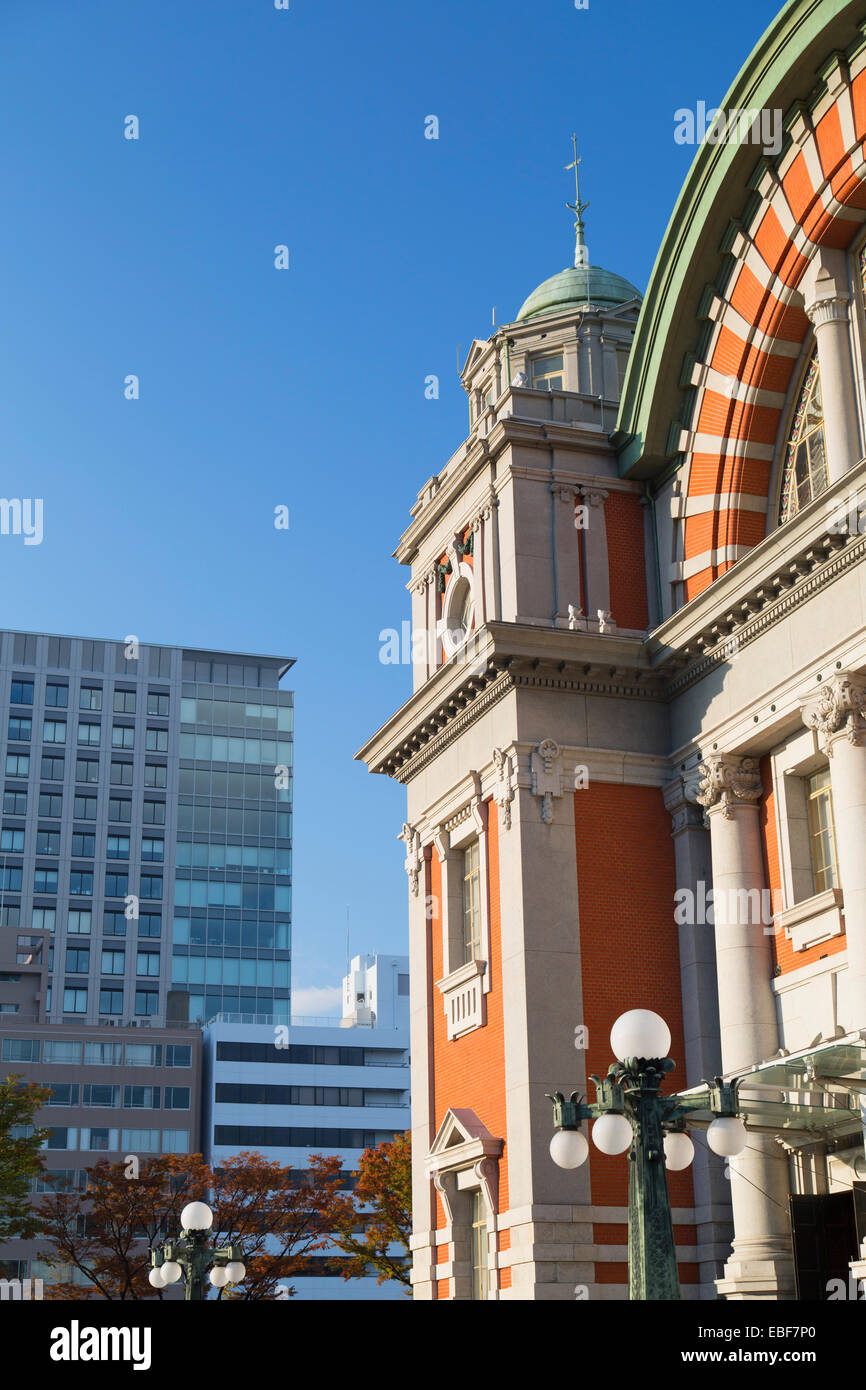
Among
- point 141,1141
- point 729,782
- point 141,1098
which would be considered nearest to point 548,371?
point 729,782

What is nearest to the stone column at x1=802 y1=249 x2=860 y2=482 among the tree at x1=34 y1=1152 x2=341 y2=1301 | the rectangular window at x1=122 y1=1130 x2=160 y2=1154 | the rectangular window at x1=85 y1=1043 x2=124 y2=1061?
the tree at x1=34 y1=1152 x2=341 y2=1301

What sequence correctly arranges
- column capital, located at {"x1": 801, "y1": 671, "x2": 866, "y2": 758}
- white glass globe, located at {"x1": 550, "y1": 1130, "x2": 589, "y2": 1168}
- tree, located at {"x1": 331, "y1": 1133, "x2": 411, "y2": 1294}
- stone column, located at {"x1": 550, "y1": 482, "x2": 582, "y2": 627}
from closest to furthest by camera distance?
white glass globe, located at {"x1": 550, "y1": 1130, "x2": 589, "y2": 1168}, column capital, located at {"x1": 801, "y1": 671, "x2": 866, "y2": 758}, stone column, located at {"x1": 550, "y1": 482, "x2": 582, "y2": 627}, tree, located at {"x1": 331, "y1": 1133, "x2": 411, "y2": 1294}

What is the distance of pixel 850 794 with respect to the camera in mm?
20859

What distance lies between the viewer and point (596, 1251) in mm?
22734

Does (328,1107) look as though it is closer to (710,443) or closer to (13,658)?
(13,658)

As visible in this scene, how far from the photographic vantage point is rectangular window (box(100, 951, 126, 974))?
405ft

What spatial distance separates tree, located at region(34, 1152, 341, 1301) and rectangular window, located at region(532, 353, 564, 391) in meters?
39.1

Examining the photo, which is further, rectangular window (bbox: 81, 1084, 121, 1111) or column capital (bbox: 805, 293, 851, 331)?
rectangular window (bbox: 81, 1084, 121, 1111)

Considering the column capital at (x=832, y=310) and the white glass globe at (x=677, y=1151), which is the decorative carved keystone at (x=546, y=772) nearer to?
the column capital at (x=832, y=310)

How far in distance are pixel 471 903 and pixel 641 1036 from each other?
1448cm

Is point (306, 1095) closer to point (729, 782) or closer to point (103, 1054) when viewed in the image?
point (103, 1054)

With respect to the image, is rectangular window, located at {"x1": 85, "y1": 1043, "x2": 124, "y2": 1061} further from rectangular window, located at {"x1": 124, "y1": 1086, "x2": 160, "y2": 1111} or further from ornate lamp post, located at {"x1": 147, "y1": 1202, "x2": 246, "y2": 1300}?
ornate lamp post, located at {"x1": 147, "y1": 1202, "x2": 246, "y2": 1300}

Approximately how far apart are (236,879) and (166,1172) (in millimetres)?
64766
